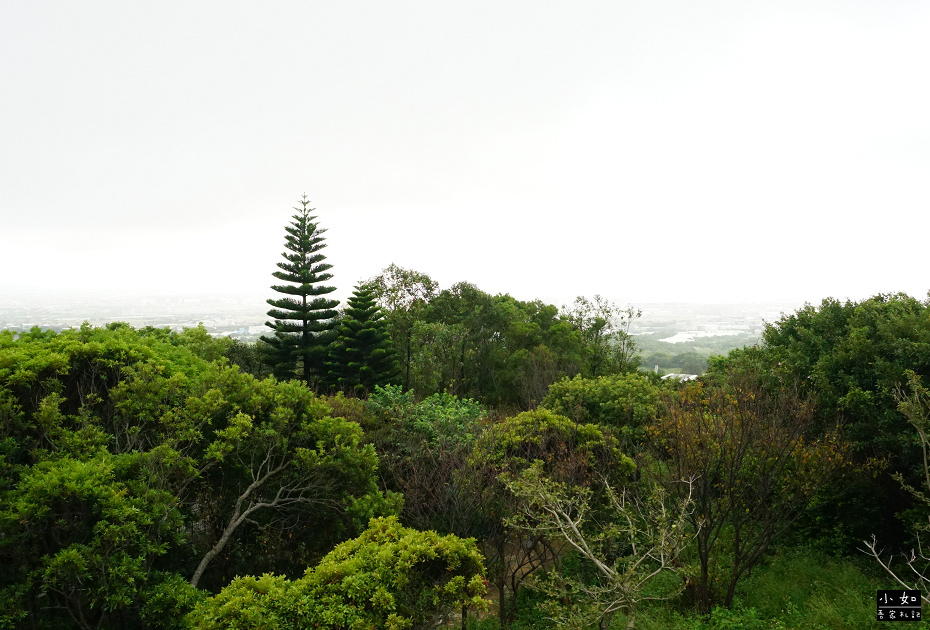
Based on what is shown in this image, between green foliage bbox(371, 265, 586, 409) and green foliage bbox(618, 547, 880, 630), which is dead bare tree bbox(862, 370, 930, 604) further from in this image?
green foliage bbox(371, 265, 586, 409)

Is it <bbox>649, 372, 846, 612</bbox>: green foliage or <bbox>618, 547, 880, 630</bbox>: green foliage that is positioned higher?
<bbox>649, 372, 846, 612</bbox>: green foliage

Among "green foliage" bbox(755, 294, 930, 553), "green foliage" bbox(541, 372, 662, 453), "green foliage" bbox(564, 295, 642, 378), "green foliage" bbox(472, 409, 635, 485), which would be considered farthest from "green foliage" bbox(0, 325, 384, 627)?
"green foliage" bbox(564, 295, 642, 378)

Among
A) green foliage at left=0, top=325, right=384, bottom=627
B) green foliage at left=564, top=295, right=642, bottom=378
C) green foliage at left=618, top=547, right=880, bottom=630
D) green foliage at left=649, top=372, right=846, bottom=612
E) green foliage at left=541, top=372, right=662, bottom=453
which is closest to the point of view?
green foliage at left=0, top=325, right=384, bottom=627

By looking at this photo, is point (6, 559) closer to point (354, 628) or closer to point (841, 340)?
point (354, 628)

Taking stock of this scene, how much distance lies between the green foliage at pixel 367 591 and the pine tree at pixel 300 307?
52.8 feet

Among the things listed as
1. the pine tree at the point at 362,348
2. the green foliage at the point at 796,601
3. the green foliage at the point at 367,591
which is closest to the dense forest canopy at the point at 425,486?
the green foliage at the point at 367,591

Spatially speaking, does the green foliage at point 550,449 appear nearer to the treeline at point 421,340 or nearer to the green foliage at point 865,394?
the green foliage at point 865,394

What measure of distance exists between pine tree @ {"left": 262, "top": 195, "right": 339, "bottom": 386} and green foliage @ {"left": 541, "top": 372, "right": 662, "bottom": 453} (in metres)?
12.3

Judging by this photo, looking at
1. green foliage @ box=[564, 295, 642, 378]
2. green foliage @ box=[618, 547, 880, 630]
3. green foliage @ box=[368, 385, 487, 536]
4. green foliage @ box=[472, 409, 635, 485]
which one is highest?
green foliage @ box=[564, 295, 642, 378]

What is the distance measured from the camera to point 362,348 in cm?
1966

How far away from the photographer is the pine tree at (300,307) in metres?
20.0

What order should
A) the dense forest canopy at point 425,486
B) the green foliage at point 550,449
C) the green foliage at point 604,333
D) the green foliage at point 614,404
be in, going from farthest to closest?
the green foliage at point 604,333, the green foliage at point 614,404, the green foliage at point 550,449, the dense forest canopy at point 425,486

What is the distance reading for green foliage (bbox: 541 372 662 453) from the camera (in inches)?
382

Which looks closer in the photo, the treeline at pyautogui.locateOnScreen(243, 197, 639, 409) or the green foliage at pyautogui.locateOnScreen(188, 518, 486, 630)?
the green foliage at pyautogui.locateOnScreen(188, 518, 486, 630)
